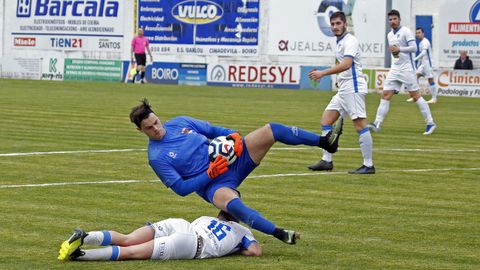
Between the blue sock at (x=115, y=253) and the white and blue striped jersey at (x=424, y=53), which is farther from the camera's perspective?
the white and blue striped jersey at (x=424, y=53)

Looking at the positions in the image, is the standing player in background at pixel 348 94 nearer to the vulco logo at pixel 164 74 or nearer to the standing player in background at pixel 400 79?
the standing player in background at pixel 400 79

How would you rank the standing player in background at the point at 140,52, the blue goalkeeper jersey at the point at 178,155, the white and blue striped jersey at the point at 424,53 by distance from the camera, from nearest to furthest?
1. the blue goalkeeper jersey at the point at 178,155
2. the white and blue striped jersey at the point at 424,53
3. the standing player in background at the point at 140,52

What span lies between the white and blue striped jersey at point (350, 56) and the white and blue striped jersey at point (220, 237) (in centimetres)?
754

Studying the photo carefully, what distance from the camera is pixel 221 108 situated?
3366cm

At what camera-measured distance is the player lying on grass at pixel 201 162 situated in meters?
10.8

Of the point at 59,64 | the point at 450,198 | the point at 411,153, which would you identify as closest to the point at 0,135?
the point at 411,153

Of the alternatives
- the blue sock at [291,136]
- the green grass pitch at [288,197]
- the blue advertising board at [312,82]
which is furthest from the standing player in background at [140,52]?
the blue sock at [291,136]

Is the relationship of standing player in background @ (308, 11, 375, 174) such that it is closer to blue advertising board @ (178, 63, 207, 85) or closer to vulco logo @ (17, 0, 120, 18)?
blue advertising board @ (178, 63, 207, 85)

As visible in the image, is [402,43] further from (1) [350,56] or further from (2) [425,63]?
(2) [425,63]

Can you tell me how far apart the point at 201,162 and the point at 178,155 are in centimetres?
23

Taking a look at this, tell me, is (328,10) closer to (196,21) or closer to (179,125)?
(196,21)

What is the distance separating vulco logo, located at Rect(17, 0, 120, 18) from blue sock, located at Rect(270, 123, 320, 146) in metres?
49.0

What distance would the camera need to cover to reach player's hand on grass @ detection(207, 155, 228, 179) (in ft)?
36.0

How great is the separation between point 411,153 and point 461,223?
842 cm
